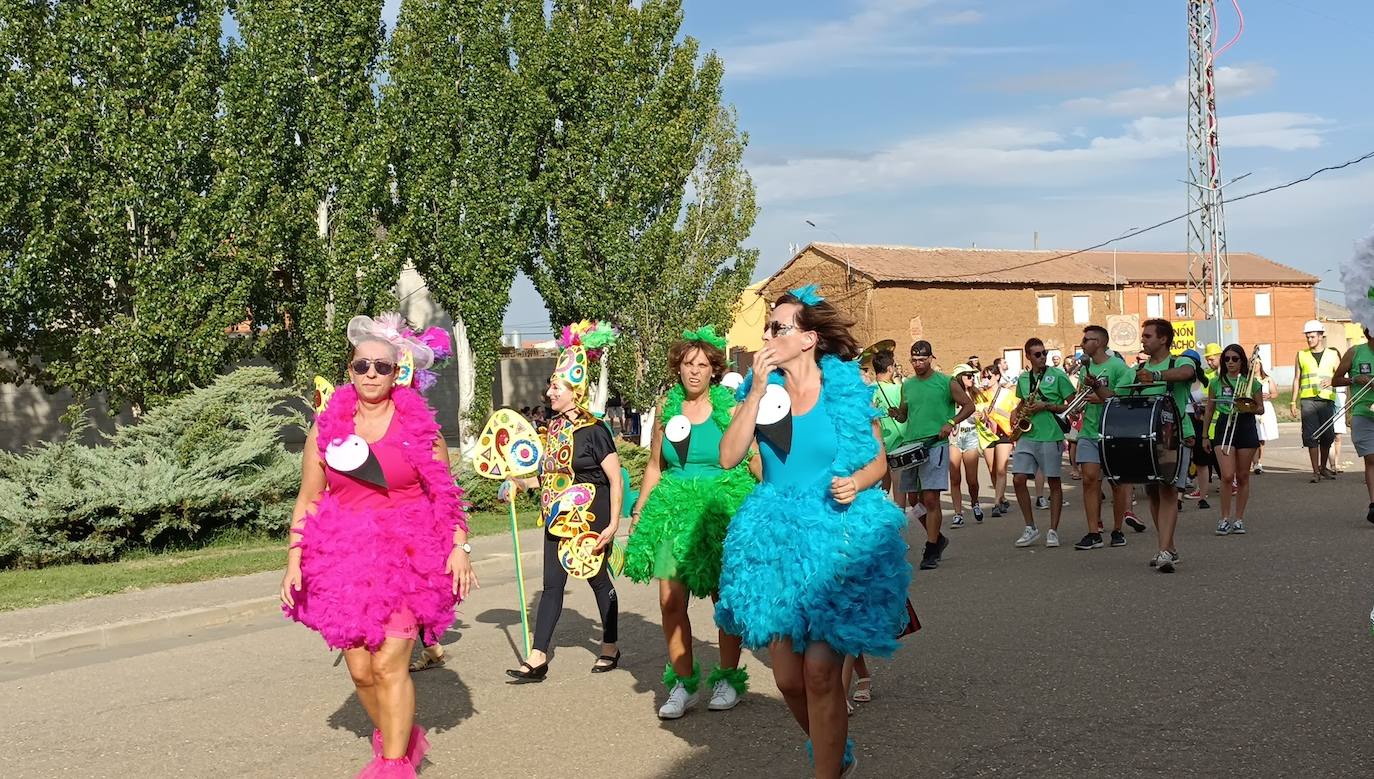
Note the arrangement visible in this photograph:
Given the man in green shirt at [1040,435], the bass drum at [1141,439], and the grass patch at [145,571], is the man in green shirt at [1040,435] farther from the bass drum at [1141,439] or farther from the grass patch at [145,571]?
the grass patch at [145,571]

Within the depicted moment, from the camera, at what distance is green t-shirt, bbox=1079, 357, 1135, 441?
10.6m

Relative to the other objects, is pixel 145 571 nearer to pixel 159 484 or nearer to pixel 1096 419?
pixel 159 484

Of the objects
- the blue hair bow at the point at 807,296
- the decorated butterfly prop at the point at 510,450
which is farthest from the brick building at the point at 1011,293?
the blue hair bow at the point at 807,296

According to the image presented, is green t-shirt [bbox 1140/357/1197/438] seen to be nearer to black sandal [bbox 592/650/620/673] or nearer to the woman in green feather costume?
the woman in green feather costume

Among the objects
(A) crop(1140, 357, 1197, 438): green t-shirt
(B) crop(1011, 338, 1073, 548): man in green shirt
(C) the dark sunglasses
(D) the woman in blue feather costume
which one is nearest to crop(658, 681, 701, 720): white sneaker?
(D) the woman in blue feather costume

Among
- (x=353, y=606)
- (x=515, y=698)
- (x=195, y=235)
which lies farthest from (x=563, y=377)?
(x=195, y=235)

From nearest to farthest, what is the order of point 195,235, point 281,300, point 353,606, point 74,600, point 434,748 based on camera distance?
point 353,606, point 434,748, point 74,600, point 195,235, point 281,300

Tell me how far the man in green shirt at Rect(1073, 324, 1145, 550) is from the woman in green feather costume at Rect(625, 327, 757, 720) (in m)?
5.12

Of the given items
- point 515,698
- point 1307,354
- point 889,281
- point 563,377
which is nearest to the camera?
point 515,698

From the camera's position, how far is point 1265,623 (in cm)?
748

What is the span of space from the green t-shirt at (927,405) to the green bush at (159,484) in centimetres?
762

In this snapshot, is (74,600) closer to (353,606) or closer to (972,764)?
(353,606)

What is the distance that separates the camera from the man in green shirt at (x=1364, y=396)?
1164 cm

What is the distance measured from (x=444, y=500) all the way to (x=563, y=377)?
2162mm
